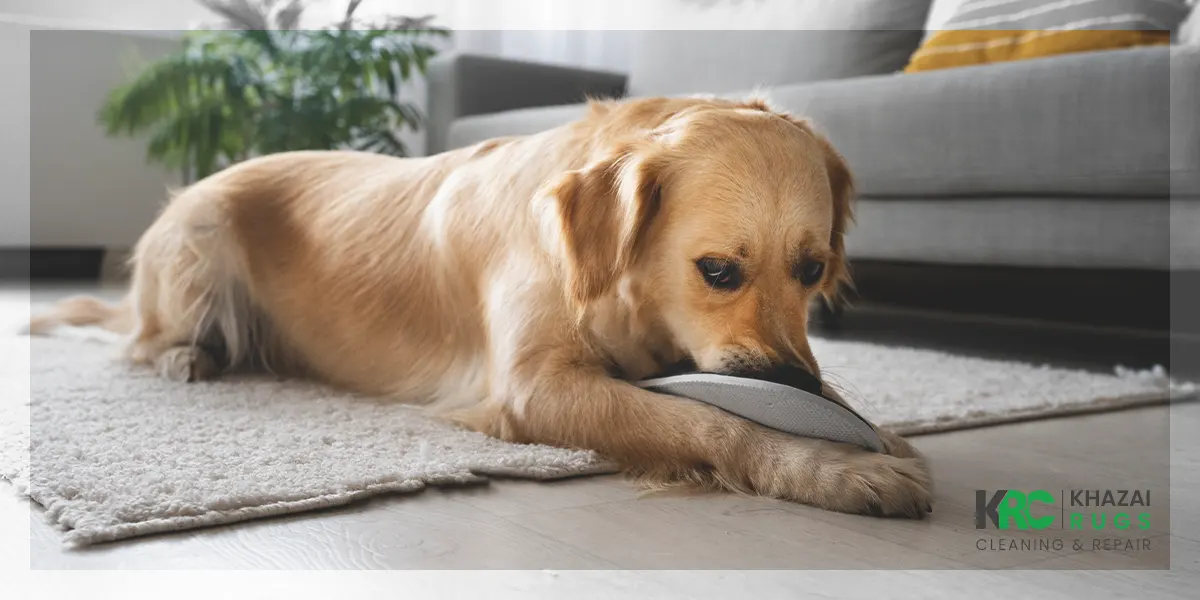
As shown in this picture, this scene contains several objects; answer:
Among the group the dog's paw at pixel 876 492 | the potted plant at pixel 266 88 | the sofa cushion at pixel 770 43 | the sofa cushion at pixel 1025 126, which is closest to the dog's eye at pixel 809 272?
the dog's paw at pixel 876 492

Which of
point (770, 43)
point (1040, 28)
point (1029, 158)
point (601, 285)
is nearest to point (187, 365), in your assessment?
point (601, 285)

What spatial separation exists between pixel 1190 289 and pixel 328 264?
199 cm

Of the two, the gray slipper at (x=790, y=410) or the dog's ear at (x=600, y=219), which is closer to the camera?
the gray slipper at (x=790, y=410)

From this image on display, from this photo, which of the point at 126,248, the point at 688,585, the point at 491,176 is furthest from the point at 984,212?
the point at 126,248

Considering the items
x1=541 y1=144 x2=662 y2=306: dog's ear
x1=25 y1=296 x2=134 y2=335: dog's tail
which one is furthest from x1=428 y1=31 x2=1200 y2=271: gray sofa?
x1=25 y1=296 x2=134 y2=335: dog's tail

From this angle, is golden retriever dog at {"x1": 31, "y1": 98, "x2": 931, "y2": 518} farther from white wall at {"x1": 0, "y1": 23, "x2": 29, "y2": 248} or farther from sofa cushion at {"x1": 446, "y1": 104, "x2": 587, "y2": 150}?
white wall at {"x1": 0, "y1": 23, "x2": 29, "y2": 248}

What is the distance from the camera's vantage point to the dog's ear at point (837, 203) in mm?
1640

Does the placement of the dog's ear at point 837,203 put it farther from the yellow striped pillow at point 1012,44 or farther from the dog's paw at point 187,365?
the yellow striped pillow at point 1012,44

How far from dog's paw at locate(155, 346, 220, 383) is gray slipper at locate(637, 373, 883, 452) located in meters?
1.24

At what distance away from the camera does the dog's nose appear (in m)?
1.31

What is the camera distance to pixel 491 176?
1.81 m

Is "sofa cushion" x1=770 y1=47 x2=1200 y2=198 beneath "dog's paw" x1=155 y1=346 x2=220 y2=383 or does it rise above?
above

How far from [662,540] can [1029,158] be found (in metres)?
1.77

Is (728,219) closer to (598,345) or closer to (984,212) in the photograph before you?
(598,345)
